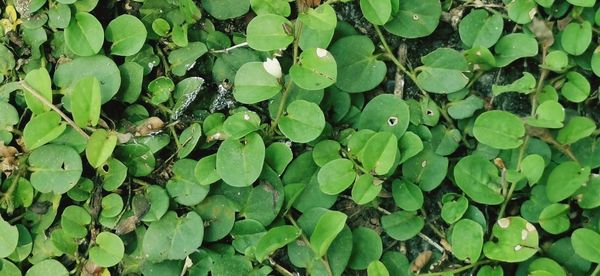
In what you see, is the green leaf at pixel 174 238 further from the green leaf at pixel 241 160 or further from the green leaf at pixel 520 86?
the green leaf at pixel 520 86

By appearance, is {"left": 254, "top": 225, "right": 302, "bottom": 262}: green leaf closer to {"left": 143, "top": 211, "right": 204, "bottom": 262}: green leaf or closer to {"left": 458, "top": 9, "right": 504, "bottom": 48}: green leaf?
{"left": 143, "top": 211, "right": 204, "bottom": 262}: green leaf

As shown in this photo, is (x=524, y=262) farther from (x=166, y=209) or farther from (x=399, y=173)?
(x=166, y=209)

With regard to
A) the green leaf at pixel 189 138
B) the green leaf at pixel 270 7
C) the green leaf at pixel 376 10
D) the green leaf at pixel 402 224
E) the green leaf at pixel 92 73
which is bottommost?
the green leaf at pixel 402 224

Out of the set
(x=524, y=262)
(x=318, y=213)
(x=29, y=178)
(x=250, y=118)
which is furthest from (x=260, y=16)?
(x=524, y=262)

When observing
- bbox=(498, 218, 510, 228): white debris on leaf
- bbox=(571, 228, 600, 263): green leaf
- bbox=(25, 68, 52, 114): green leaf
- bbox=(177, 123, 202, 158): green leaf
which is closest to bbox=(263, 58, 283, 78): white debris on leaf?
bbox=(177, 123, 202, 158): green leaf

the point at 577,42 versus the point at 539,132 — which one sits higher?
the point at 577,42

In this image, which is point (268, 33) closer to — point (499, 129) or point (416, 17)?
point (416, 17)

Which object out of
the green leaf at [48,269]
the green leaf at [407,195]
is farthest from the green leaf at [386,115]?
the green leaf at [48,269]
